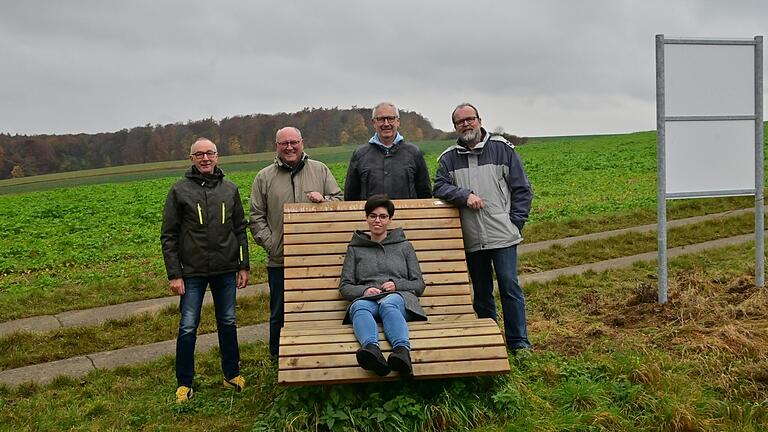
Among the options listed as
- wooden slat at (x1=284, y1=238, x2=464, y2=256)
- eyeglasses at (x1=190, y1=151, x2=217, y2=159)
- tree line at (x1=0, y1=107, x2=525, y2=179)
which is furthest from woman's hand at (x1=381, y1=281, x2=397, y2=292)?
tree line at (x1=0, y1=107, x2=525, y2=179)

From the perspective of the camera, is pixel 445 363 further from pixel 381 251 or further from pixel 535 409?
pixel 381 251

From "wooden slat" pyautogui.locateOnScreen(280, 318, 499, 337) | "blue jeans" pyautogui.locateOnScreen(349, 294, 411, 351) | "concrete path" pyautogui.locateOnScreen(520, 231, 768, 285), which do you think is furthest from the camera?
"concrete path" pyautogui.locateOnScreen(520, 231, 768, 285)

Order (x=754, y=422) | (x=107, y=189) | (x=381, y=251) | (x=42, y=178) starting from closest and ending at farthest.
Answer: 1. (x=754, y=422)
2. (x=381, y=251)
3. (x=107, y=189)
4. (x=42, y=178)

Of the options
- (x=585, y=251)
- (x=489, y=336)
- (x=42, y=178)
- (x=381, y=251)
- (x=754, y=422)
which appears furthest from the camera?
(x=42, y=178)

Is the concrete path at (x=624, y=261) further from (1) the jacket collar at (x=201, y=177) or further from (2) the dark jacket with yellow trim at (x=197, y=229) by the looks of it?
(1) the jacket collar at (x=201, y=177)

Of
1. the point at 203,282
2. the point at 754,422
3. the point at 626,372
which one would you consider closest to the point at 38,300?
the point at 203,282

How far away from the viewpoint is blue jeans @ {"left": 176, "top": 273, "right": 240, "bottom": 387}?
562 cm

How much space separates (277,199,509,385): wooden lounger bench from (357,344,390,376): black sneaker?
2.7 inches

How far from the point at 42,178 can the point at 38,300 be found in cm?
4220

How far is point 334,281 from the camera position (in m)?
5.94

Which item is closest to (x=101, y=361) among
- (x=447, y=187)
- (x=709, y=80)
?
(x=447, y=187)

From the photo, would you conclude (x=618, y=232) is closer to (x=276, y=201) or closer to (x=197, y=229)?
(x=276, y=201)

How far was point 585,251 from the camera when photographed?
1142 cm

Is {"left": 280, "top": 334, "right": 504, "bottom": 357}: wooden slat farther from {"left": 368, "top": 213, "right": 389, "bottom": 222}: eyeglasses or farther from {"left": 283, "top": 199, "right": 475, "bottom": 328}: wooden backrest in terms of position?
{"left": 368, "top": 213, "right": 389, "bottom": 222}: eyeglasses
